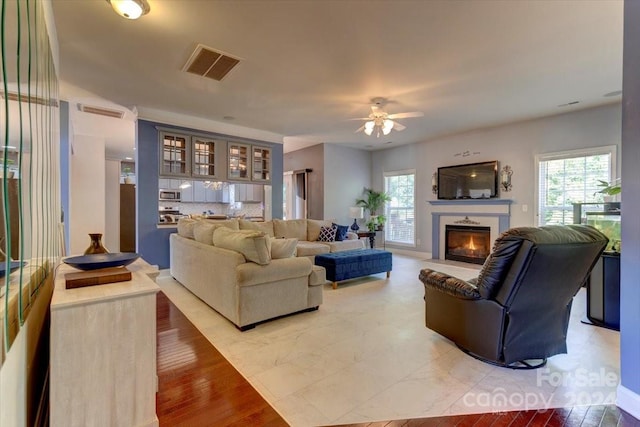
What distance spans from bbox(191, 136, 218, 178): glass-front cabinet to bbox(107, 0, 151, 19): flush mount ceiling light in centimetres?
329

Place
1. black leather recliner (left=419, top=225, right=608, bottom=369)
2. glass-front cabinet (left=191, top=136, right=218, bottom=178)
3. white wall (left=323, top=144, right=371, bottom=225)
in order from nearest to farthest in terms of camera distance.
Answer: black leather recliner (left=419, top=225, right=608, bottom=369), glass-front cabinet (left=191, top=136, right=218, bottom=178), white wall (left=323, top=144, right=371, bottom=225)

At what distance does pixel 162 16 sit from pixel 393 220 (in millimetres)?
6631

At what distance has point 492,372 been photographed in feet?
6.94

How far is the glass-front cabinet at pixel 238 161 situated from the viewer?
19.3 ft

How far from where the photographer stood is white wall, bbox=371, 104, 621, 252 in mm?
4746

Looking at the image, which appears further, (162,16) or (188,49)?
(188,49)

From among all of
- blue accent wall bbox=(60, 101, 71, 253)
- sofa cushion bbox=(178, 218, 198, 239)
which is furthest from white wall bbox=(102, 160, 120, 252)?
sofa cushion bbox=(178, 218, 198, 239)

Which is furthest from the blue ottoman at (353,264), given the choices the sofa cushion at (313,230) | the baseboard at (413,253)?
the baseboard at (413,253)

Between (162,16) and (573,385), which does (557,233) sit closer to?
(573,385)

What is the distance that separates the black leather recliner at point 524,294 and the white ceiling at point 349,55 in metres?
1.84

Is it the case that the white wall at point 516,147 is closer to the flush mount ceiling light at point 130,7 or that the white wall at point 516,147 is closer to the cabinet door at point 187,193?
the cabinet door at point 187,193

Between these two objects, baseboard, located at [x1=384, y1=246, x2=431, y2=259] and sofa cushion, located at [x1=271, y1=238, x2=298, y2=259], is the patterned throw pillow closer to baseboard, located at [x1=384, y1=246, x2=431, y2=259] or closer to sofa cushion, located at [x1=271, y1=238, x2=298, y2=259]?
baseboard, located at [x1=384, y1=246, x2=431, y2=259]

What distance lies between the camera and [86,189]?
264 inches

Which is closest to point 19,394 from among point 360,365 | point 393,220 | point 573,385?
point 360,365
